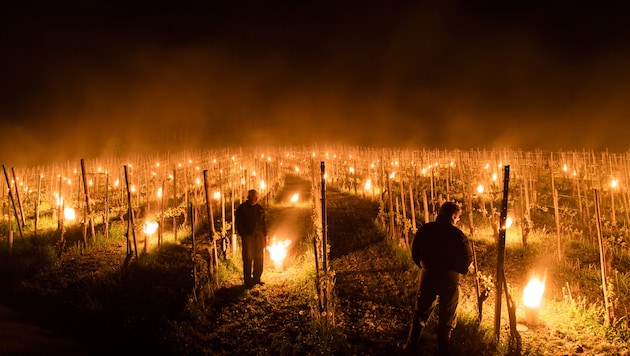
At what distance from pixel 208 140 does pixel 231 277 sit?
52.4 meters

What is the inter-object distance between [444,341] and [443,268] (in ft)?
2.79

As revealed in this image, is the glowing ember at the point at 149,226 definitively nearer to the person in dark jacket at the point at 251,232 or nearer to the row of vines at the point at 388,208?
the row of vines at the point at 388,208

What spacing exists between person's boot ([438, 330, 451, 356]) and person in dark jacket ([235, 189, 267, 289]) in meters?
3.34

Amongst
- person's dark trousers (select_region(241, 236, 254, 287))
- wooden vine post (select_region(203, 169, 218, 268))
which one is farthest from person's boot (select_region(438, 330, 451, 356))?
wooden vine post (select_region(203, 169, 218, 268))

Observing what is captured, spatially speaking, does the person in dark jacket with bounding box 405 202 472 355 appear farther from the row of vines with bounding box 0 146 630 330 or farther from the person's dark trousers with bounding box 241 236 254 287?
the person's dark trousers with bounding box 241 236 254 287

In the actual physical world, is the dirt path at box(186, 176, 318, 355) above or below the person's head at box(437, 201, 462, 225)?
below

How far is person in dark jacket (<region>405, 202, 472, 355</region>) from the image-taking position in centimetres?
414

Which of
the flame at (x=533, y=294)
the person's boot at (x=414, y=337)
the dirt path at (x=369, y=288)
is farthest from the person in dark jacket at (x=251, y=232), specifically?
the flame at (x=533, y=294)

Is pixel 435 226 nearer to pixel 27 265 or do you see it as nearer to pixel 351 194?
pixel 27 265

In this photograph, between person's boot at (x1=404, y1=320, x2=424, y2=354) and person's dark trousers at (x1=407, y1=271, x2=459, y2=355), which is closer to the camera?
person's dark trousers at (x1=407, y1=271, x2=459, y2=355)

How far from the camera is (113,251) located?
9039 millimetres

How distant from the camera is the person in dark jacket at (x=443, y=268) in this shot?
414 cm

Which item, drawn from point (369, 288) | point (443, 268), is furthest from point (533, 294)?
point (369, 288)

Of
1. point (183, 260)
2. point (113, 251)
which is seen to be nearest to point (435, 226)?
point (183, 260)
